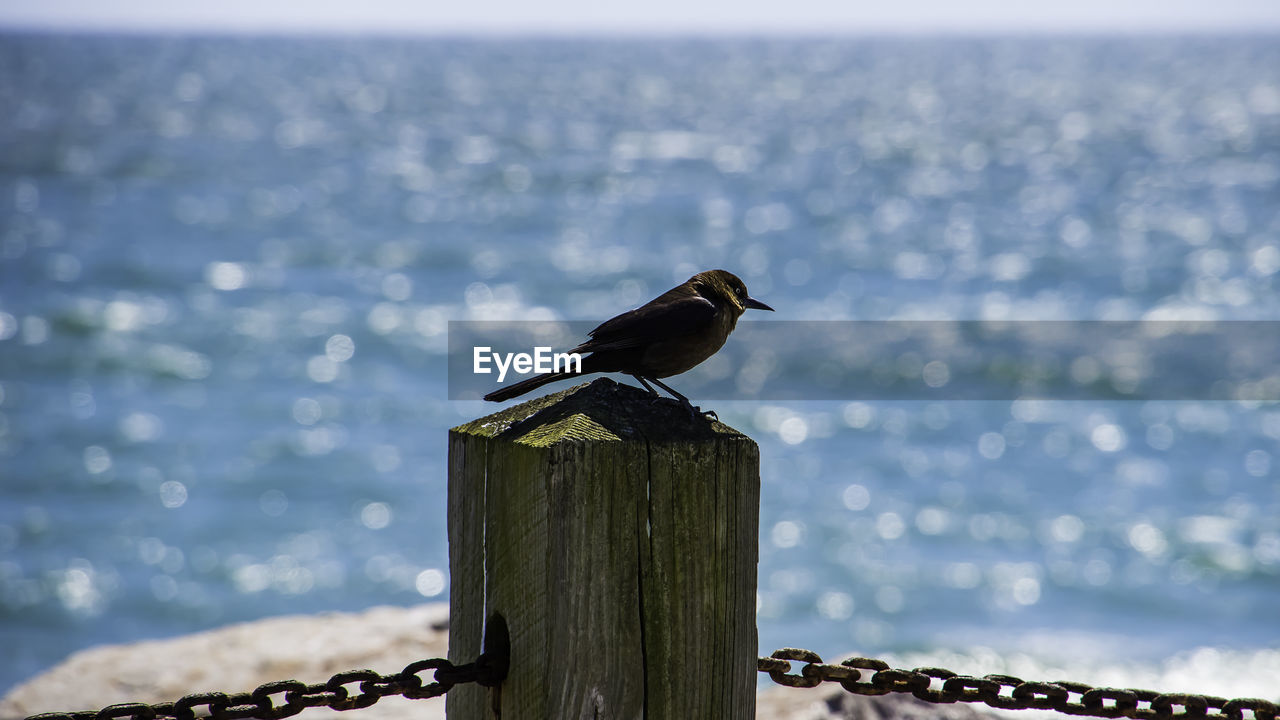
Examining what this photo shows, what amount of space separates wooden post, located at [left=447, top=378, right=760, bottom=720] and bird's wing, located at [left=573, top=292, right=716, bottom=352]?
335 millimetres

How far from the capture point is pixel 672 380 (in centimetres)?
1220

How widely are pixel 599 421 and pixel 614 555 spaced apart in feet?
0.70

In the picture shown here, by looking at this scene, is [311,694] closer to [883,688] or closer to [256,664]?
[883,688]

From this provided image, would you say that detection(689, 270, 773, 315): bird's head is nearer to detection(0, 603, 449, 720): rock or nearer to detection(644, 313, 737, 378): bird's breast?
detection(644, 313, 737, 378): bird's breast

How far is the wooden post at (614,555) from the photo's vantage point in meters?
1.88

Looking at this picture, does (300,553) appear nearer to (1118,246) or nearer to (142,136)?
(1118,246)

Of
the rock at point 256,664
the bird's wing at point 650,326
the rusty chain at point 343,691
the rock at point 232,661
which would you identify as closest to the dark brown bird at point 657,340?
the bird's wing at point 650,326

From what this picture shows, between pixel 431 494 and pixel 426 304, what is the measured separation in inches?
289

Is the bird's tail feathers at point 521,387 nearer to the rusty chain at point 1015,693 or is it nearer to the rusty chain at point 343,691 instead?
the rusty chain at point 343,691

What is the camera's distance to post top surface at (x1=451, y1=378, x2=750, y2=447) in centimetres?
192

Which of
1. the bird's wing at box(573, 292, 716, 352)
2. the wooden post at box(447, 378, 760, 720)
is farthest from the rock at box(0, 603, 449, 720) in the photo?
the wooden post at box(447, 378, 760, 720)

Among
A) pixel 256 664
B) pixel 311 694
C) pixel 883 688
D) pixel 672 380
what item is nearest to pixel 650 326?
pixel 883 688

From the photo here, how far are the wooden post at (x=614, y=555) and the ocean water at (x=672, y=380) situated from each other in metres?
6.16

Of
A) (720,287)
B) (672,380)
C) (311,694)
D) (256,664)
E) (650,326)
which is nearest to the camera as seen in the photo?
(311,694)
